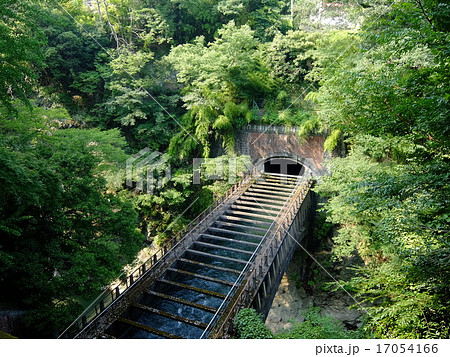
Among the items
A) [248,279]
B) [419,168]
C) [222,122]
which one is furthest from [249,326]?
[222,122]

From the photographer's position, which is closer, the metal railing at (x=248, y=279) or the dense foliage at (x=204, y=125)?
the dense foliage at (x=204, y=125)

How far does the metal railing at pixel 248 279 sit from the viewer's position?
6.50 meters

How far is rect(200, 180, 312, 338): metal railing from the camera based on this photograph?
6.50 metres

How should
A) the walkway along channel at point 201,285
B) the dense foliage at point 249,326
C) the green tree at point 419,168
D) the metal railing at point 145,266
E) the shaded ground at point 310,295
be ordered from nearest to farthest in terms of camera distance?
the green tree at point 419,168 → the dense foliage at point 249,326 → the walkway along channel at point 201,285 → the metal railing at point 145,266 → the shaded ground at point 310,295

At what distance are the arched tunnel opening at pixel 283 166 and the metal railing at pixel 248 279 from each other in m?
4.75

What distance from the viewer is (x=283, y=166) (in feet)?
60.1

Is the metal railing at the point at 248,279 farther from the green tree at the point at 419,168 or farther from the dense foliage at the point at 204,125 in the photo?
the green tree at the point at 419,168

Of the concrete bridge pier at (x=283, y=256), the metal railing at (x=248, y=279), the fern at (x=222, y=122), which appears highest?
the fern at (x=222, y=122)

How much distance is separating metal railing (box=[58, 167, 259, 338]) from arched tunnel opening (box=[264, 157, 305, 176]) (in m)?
1.50

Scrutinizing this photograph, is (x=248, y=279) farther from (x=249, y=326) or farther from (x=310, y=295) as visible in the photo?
(x=310, y=295)

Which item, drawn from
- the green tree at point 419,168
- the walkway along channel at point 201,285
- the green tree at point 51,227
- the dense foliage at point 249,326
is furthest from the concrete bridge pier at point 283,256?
the green tree at point 51,227

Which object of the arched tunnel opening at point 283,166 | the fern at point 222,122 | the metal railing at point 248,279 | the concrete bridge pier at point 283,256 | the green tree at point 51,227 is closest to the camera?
the metal railing at point 248,279

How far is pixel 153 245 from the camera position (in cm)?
1683

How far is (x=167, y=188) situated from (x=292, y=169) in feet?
27.4
